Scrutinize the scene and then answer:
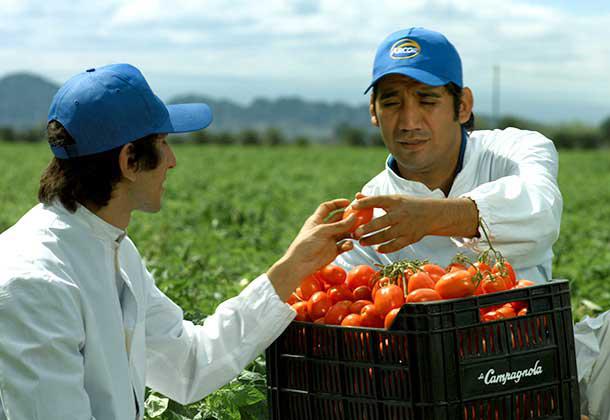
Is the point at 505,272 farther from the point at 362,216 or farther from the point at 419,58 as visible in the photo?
the point at 419,58

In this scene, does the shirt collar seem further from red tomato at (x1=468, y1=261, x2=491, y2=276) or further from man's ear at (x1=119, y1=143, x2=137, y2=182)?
red tomato at (x1=468, y1=261, x2=491, y2=276)

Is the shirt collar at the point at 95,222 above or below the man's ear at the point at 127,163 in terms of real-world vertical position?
below

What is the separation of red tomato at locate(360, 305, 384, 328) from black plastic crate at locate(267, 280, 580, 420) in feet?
0.31

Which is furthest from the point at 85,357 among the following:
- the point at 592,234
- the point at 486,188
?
the point at 592,234

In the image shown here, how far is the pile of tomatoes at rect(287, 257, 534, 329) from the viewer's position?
2.61 meters

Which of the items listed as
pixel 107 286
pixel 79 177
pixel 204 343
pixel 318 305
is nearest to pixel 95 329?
pixel 107 286

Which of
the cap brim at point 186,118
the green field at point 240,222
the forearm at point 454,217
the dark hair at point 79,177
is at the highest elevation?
the cap brim at point 186,118

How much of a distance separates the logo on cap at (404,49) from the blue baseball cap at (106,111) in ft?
3.40

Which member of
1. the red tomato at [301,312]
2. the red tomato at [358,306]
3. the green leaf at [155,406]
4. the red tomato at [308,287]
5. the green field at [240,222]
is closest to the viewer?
the red tomato at [358,306]

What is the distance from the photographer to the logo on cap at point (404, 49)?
351 cm

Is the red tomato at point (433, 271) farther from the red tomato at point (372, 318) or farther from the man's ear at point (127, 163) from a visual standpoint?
the man's ear at point (127, 163)

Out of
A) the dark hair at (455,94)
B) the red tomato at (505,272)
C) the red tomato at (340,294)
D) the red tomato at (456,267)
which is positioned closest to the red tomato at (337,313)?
the red tomato at (340,294)

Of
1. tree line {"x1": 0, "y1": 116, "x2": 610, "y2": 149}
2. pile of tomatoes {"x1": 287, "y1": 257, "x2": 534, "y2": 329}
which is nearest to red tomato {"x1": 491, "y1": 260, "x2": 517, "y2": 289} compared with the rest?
pile of tomatoes {"x1": 287, "y1": 257, "x2": 534, "y2": 329}

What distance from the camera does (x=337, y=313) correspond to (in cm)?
275
